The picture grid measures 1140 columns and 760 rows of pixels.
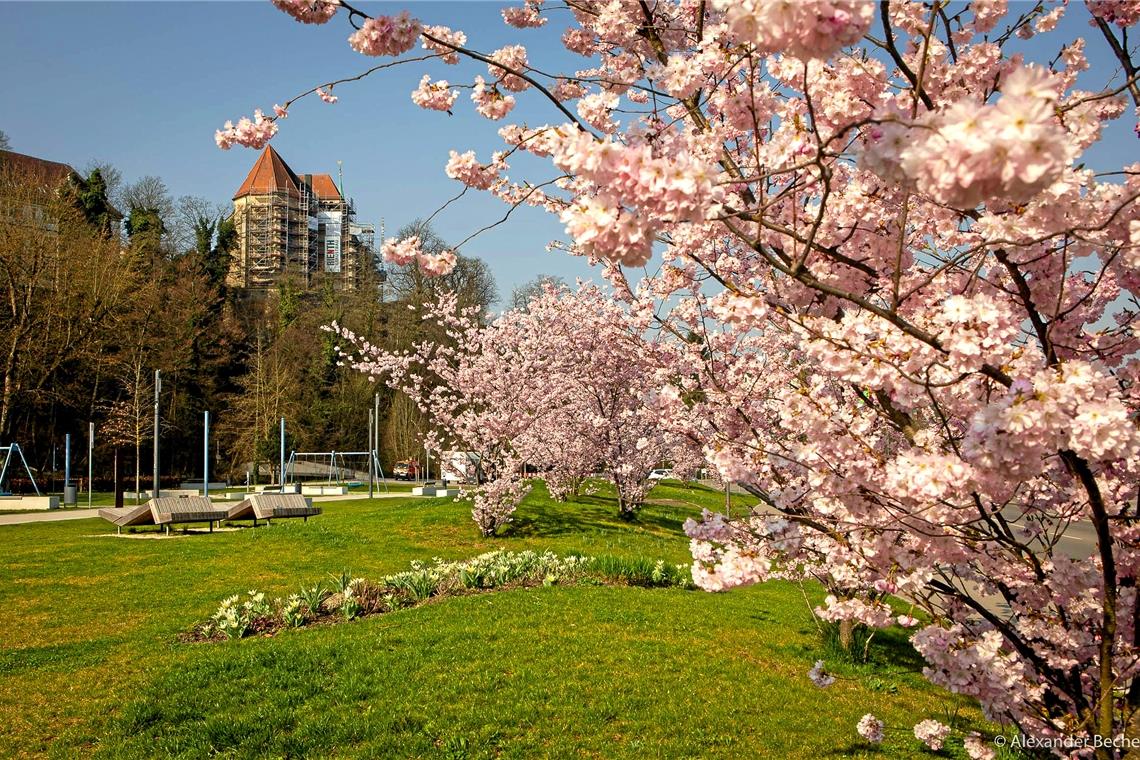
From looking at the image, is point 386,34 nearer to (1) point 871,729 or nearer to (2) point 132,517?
(1) point 871,729

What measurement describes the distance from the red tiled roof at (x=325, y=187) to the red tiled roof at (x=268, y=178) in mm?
8693

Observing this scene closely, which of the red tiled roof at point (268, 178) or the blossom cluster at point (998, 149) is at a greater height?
the red tiled roof at point (268, 178)

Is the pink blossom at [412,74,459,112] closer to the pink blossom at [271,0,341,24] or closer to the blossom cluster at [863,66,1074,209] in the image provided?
the pink blossom at [271,0,341,24]

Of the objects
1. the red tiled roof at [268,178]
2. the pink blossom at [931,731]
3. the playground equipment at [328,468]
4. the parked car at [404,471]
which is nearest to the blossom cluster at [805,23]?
the pink blossom at [931,731]

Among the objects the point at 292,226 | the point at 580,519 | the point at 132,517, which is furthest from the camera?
the point at 292,226

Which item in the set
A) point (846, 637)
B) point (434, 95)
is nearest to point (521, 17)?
point (434, 95)

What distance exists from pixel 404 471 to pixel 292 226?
4696cm

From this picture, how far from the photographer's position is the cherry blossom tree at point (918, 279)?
175 cm

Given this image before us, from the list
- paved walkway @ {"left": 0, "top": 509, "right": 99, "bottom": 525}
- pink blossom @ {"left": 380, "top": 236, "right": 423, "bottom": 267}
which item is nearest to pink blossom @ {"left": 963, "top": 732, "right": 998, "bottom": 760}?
pink blossom @ {"left": 380, "top": 236, "right": 423, "bottom": 267}

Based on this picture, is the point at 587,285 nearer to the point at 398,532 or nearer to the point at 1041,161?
the point at 398,532

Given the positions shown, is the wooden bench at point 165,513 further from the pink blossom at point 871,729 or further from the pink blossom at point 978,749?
the pink blossom at point 978,749

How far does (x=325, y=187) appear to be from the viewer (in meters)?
95.4

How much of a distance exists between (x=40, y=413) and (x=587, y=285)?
87.6 feet

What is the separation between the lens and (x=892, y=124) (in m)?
1.61
